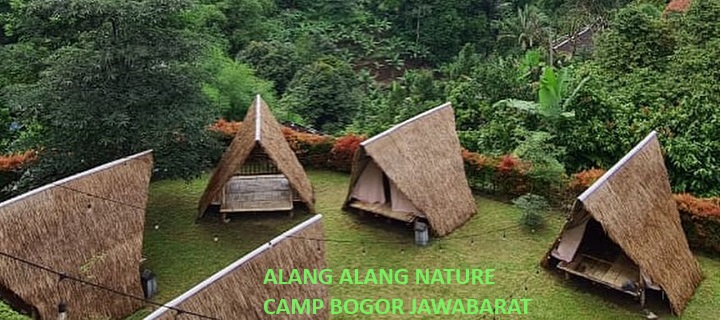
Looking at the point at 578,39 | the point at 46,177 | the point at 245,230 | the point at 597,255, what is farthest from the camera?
the point at 578,39

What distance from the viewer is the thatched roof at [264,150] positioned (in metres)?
13.3

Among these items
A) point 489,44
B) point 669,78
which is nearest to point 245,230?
point 669,78

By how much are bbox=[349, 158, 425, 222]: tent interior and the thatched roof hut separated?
2.88 m

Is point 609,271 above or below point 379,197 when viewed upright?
below

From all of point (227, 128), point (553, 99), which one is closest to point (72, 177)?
point (227, 128)

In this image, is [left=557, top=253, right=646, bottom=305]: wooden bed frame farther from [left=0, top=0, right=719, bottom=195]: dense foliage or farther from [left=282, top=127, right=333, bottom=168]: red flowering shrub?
[left=282, top=127, right=333, bottom=168]: red flowering shrub

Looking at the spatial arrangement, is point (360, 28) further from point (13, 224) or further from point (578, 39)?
point (13, 224)

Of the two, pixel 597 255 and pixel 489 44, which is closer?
pixel 597 255

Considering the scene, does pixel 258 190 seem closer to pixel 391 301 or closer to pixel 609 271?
pixel 391 301

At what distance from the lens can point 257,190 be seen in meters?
14.7

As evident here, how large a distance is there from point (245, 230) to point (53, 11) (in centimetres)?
543

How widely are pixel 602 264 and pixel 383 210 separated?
14.3ft

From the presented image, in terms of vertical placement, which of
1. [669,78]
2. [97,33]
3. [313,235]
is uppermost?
[97,33]

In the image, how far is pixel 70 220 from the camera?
33.9 ft
